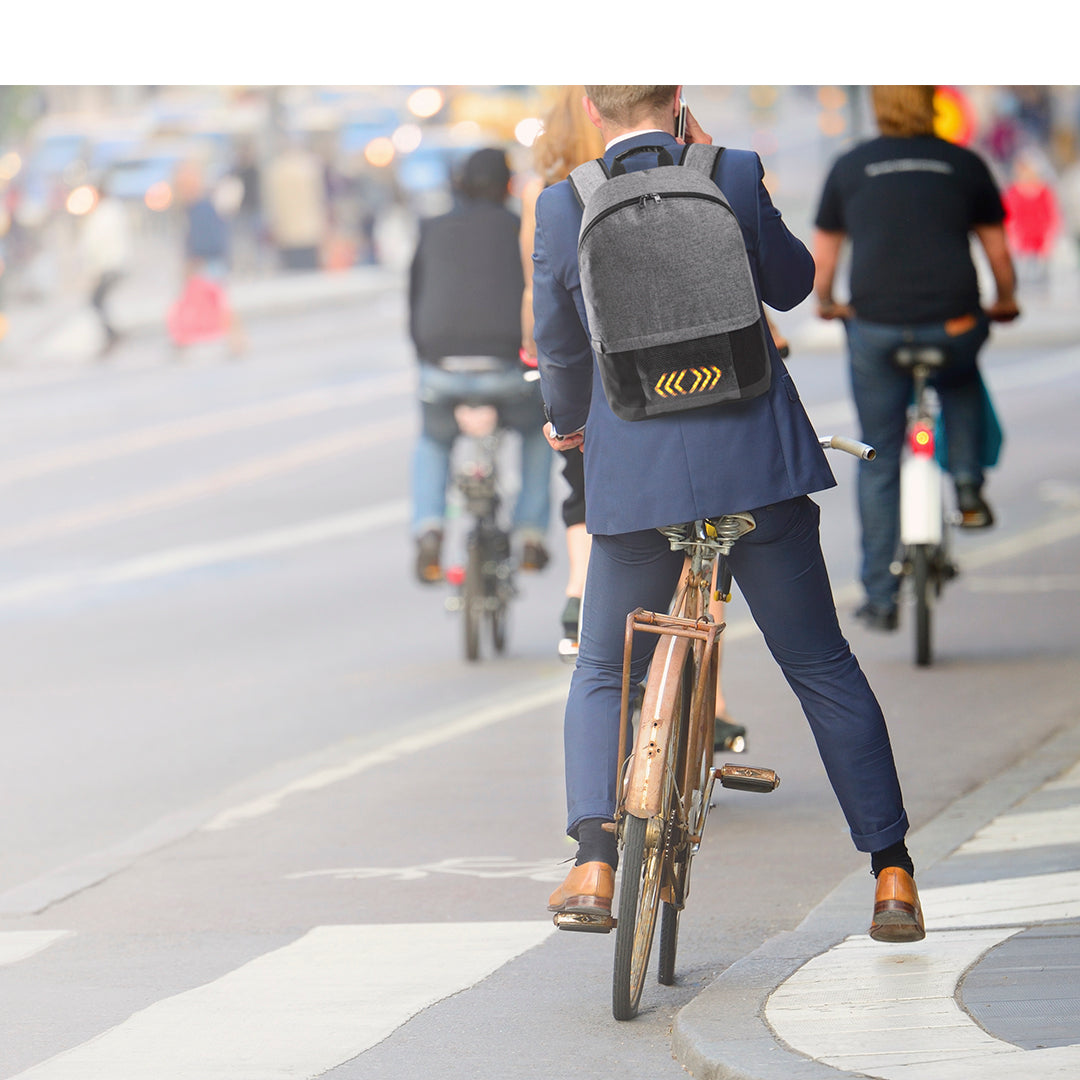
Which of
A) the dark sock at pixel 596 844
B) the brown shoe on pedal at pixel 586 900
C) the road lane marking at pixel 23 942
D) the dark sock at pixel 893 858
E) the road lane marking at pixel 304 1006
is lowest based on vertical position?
the road lane marking at pixel 23 942

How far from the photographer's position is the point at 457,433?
1107cm

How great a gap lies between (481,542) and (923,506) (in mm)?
1963

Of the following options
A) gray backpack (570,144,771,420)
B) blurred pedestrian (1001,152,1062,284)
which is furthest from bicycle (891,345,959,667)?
blurred pedestrian (1001,152,1062,284)

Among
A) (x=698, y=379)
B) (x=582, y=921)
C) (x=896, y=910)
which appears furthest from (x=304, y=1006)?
(x=698, y=379)

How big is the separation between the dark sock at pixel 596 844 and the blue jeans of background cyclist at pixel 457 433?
18.0 ft

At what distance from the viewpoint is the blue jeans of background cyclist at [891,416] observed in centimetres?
984

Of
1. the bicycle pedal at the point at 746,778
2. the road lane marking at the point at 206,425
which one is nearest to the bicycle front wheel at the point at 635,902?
the bicycle pedal at the point at 746,778

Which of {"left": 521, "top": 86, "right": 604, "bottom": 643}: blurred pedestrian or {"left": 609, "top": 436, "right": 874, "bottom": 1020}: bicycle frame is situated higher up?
{"left": 521, "top": 86, "right": 604, "bottom": 643}: blurred pedestrian

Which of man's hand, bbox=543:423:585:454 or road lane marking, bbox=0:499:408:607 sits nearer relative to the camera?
man's hand, bbox=543:423:585:454

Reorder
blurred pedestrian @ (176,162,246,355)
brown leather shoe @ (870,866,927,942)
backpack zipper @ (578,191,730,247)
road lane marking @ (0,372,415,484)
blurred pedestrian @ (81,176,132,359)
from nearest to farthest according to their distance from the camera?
backpack zipper @ (578,191,730,247) < brown leather shoe @ (870,866,927,942) < road lane marking @ (0,372,415,484) < blurred pedestrian @ (176,162,246,355) < blurred pedestrian @ (81,176,132,359)

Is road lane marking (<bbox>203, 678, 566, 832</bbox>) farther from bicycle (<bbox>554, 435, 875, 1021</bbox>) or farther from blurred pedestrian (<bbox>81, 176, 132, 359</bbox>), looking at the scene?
blurred pedestrian (<bbox>81, 176, 132, 359</bbox>)

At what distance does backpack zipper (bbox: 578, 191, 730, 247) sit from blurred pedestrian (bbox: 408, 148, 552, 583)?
5.31 m

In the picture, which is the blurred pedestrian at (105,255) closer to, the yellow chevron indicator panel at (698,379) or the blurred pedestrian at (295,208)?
the blurred pedestrian at (295,208)

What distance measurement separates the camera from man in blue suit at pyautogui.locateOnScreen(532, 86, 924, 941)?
205 inches
